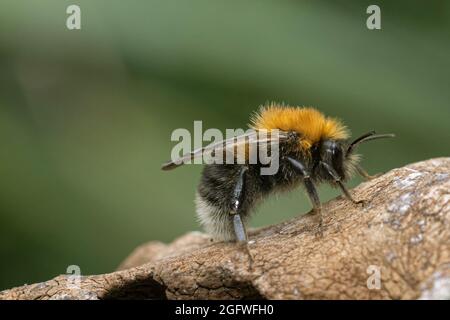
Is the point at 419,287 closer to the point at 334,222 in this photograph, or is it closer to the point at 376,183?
the point at 334,222

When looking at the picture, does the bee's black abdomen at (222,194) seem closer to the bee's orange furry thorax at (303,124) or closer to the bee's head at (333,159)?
the bee's orange furry thorax at (303,124)

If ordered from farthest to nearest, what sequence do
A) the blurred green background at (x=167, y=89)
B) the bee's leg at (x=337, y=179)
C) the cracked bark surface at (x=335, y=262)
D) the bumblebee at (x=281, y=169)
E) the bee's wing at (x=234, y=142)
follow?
the blurred green background at (x=167, y=89), the bumblebee at (x=281, y=169), the bee's wing at (x=234, y=142), the bee's leg at (x=337, y=179), the cracked bark surface at (x=335, y=262)

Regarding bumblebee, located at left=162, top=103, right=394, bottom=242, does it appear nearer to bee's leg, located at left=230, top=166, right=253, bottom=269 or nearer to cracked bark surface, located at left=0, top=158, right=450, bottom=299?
bee's leg, located at left=230, top=166, right=253, bottom=269

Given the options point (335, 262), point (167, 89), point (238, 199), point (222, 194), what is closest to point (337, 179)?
point (238, 199)

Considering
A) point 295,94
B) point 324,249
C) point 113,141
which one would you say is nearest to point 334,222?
point 324,249

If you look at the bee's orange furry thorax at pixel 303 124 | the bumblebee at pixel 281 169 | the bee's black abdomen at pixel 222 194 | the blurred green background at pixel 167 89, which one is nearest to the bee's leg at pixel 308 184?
the bumblebee at pixel 281 169
